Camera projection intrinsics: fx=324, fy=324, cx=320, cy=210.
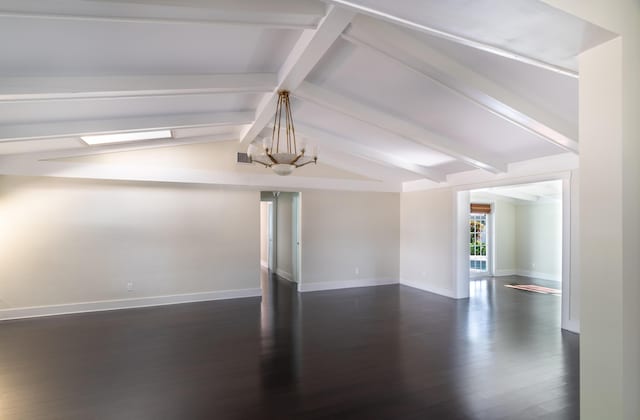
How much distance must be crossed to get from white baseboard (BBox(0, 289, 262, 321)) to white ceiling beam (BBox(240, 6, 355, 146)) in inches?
149

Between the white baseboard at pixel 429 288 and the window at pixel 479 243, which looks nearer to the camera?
the white baseboard at pixel 429 288

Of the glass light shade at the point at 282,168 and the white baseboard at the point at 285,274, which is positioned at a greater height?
the glass light shade at the point at 282,168

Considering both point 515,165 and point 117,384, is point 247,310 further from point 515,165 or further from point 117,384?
point 515,165

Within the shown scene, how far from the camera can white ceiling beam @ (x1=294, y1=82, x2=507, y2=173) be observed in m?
3.82

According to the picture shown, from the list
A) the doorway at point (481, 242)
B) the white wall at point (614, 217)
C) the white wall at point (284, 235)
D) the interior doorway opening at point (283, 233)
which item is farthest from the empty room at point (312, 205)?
the doorway at point (481, 242)

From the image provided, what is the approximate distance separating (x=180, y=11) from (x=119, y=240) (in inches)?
187

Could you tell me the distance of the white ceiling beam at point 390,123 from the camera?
12.5 ft

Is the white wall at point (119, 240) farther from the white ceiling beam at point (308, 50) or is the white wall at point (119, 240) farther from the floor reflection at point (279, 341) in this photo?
the white ceiling beam at point (308, 50)

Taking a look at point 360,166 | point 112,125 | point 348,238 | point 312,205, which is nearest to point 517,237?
point 348,238

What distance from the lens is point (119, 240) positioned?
559cm

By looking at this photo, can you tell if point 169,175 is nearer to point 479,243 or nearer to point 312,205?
point 312,205

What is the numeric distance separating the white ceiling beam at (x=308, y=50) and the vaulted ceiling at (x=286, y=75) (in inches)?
0.5

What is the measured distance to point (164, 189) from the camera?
590cm

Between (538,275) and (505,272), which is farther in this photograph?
(505,272)
